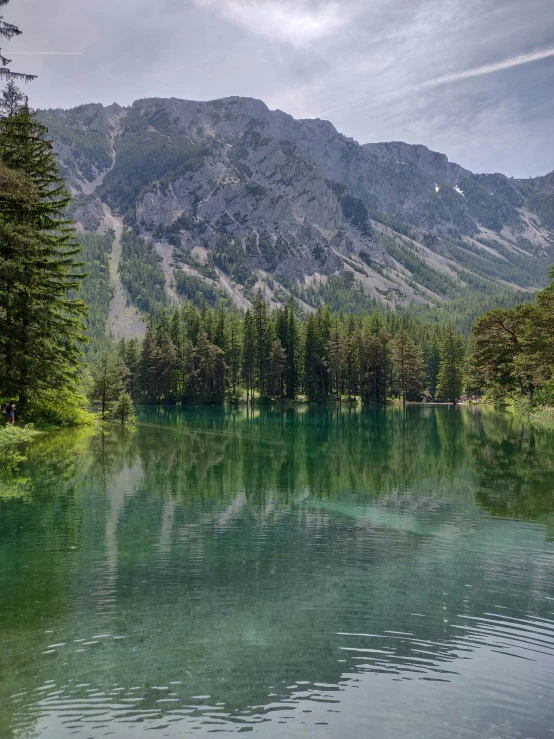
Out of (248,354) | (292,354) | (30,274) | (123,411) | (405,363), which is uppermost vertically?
(292,354)

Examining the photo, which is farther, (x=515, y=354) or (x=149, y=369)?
(x=149, y=369)

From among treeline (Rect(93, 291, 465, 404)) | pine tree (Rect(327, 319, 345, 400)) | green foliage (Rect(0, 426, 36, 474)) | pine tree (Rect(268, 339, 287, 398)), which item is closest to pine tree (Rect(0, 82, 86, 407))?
green foliage (Rect(0, 426, 36, 474))

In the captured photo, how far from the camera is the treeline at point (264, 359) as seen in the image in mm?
96875

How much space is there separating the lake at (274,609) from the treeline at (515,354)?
3142cm

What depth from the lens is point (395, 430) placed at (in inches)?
2044

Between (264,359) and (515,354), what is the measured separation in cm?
4713

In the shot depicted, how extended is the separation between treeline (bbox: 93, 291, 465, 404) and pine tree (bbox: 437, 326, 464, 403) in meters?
7.03

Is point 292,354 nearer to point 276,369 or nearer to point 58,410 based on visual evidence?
point 276,369

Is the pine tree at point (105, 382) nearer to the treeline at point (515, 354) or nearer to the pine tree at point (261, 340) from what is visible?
the treeline at point (515, 354)

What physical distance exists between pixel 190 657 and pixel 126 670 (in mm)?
999

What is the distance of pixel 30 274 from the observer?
2947 centimetres

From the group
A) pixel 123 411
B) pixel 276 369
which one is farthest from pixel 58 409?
pixel 276 369

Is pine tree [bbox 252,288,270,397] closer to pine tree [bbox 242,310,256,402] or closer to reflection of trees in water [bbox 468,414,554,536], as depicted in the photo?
pine tree [bbox 242,310,256,402]

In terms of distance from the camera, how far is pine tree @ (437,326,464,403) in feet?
368
